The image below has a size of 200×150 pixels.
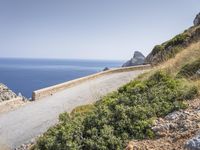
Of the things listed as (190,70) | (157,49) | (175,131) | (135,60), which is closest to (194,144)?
(175,131)

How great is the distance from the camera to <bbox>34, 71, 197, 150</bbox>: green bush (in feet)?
27.0

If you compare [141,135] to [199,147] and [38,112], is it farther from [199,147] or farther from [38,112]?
[38,112]

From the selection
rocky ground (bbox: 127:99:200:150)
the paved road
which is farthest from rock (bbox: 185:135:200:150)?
the paved road

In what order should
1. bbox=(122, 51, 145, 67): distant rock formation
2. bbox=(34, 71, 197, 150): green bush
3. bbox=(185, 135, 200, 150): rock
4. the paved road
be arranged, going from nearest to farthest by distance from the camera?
bbox=(185, 135, 200, 150): rock → bbox=(34, 71, 197, 150): green bush → the paved road → bbox=(122, 51, 145, 67): distant rock formation

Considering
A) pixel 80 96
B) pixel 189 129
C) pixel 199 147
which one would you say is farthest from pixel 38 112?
A: pixel 199 147

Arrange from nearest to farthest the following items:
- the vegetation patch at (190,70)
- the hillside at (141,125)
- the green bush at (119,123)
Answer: the hillside at (141,125) < the green bush at (119,123) < the vegetation patch at (190,70)

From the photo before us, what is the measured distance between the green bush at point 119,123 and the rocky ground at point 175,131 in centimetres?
25

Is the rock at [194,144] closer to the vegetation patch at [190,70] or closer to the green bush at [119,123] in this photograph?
the green bush at [119,123]

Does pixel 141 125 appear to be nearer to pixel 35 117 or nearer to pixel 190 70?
pixel 190 70

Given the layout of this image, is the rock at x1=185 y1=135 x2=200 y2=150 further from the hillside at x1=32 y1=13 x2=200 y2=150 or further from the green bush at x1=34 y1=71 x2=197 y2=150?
the green bush at x1=34 y1=71 x2=197 y2=150

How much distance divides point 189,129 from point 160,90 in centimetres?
295

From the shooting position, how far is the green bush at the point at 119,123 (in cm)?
823

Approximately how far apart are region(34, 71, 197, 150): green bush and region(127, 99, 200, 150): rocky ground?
25cm

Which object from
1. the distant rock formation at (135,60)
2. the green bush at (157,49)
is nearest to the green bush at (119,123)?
the green bush at (157,49)
